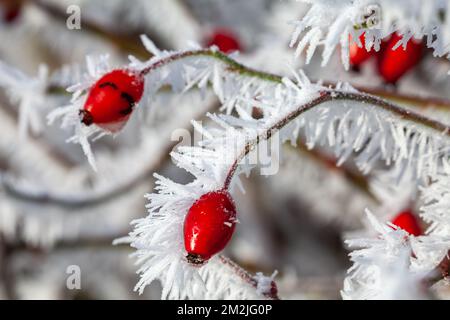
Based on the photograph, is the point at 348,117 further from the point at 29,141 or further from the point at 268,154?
the point at 29,141

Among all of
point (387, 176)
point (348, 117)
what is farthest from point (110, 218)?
point (348, 117)

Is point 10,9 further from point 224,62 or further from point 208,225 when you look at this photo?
point 208,225

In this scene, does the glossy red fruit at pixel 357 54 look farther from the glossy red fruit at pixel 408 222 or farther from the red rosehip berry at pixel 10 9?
the red rosehip berry at pixel 10 9

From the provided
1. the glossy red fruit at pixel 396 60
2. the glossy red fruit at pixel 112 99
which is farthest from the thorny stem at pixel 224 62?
the glossy red fruit at pixel 396 60

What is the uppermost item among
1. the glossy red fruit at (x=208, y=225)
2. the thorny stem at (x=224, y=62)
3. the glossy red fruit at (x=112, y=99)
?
the thorny stem at (x=224, y=62)

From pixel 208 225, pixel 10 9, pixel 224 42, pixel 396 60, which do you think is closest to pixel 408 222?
pixel 396 60

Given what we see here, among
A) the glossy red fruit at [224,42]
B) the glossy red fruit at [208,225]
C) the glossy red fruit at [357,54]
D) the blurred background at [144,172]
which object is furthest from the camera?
the glossy red fruit at [224,42]
